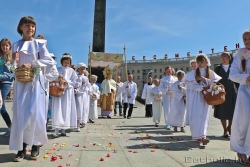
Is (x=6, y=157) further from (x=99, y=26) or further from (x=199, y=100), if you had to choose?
(x=99, y=26)

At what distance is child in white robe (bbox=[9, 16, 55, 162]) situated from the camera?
4.03 meters

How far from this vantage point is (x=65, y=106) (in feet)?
21.6

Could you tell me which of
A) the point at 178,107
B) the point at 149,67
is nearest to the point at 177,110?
the point at 178,107

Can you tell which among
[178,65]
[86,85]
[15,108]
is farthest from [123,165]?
[178,65]

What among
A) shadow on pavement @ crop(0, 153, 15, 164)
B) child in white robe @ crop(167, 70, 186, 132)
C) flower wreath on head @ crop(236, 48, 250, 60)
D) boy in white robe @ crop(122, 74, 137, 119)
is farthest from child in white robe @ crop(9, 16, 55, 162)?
boy in white robe @ crop(122, 74, 137, 119)

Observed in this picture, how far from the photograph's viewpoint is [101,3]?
24.8 metres

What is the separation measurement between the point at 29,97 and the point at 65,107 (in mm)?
2447

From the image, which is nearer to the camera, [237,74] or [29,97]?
[29,97]

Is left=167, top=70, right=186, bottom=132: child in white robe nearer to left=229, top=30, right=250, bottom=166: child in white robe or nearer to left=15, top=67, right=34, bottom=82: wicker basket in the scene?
left=229, top=30, right=250, bottom=166: child in white robe

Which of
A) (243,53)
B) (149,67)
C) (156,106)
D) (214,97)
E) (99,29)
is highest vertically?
(149,67)

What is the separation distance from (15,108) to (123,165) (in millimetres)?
1742

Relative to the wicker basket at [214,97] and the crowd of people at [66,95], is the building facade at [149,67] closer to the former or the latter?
the crowd of people at [66,95]

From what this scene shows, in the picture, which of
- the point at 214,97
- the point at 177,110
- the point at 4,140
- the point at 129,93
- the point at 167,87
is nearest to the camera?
the point at 214,97

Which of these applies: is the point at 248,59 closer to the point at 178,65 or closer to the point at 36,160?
the point at 36,160
